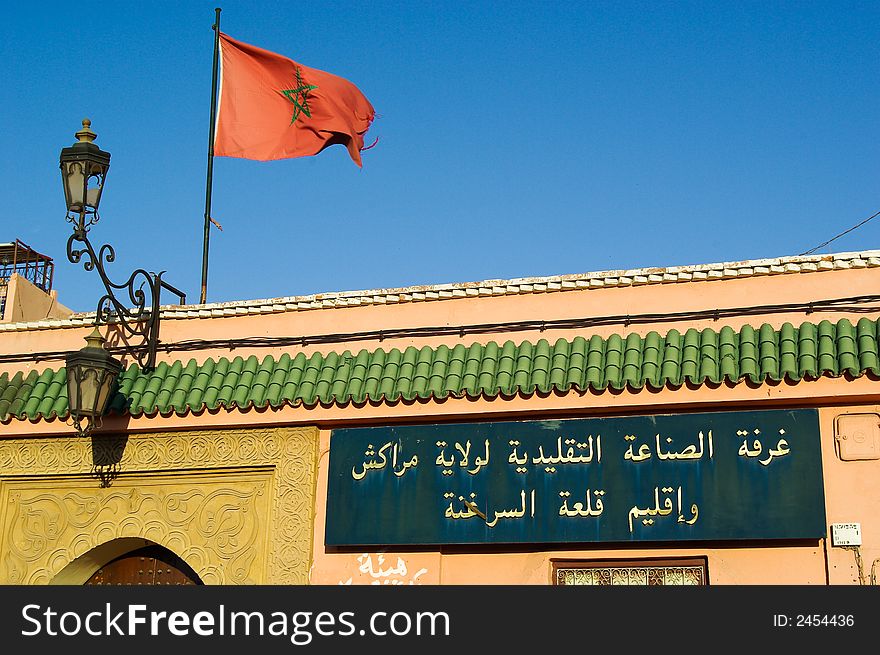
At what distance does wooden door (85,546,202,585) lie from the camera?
10.0 metres

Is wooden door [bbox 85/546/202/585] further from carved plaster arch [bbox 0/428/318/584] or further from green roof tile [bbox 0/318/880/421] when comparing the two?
green roof tile [bbox 0/318/880/421]

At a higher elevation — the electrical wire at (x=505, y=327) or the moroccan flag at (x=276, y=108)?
the moroccan flag at (x=276, y=108)

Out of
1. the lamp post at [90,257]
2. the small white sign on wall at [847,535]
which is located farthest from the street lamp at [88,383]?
the small white sign on wall at [847,535]

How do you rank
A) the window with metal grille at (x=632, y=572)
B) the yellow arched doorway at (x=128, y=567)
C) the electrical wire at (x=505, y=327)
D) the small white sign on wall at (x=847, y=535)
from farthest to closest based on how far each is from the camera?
the yellow arched doorway at (x=128, y=567)
the electrical wire at (x=505, y=327)
the window with metal grille at (x=632, y=572)
the small white sign on wall at (x=847, y=535)

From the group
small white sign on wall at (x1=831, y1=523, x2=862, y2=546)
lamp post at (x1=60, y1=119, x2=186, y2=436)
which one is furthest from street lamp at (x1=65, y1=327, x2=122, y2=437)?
small white sign on wall at (x1=831, y1=523, x2=862, y2=546)

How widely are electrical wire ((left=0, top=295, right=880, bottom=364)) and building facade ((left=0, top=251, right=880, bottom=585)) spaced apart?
20 mm

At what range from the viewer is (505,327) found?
31.5 ft

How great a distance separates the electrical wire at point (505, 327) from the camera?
29.2 feet

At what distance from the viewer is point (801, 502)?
832 cm

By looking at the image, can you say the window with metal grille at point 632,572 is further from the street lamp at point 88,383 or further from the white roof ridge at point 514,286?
the street lamp at point 88,383

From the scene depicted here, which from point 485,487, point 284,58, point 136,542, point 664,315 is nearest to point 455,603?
point 485,487

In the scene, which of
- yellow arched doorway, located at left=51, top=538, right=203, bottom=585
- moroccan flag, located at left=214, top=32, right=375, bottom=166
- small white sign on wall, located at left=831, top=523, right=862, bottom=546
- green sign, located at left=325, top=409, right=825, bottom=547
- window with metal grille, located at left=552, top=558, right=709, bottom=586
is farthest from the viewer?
moroccan flag, located at left=214, top=32, right=375, bottom=166

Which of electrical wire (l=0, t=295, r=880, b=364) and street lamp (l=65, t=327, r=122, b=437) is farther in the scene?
street lamp (l=65, t=327, r=122, b=437)

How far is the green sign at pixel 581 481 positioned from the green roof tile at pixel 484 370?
30 centimetres
